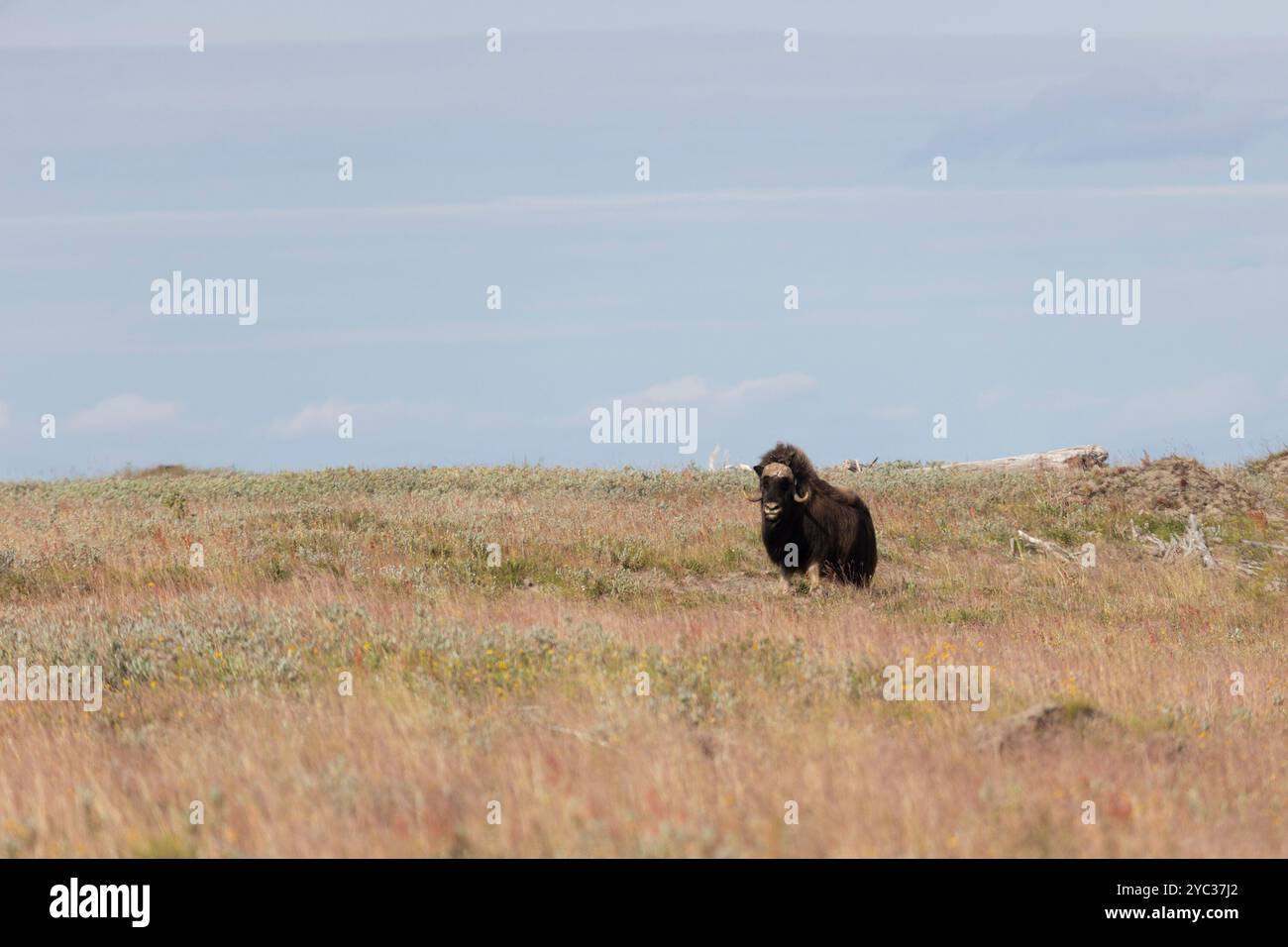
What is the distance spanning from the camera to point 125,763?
27.2 feet

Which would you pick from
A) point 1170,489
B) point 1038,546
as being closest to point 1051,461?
point 1170,489

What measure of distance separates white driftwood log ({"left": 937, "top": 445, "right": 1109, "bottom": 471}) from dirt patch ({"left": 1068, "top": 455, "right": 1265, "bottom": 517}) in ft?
19.7

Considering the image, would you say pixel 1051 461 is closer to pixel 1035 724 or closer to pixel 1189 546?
pixel 1189 546

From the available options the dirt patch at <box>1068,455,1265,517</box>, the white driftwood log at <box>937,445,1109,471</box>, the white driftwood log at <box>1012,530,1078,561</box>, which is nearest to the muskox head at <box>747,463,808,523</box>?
the white driftwood log at <box>1012,530,1078,561</box>

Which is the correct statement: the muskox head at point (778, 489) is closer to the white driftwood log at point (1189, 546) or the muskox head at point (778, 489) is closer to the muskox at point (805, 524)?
the muskox at point (805, 524)

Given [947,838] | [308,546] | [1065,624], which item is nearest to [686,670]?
[947,838]

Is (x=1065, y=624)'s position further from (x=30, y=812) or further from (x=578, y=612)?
(x=30, y=812)

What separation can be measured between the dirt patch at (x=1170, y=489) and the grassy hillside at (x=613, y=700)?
12.1 feet

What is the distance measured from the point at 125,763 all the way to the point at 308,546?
1157 centimetres

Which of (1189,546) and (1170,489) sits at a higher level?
(1170,489)

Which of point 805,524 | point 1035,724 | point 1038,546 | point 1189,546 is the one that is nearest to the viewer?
point 1035,724

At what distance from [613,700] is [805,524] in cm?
1014

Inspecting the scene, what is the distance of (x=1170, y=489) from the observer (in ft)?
86.8
